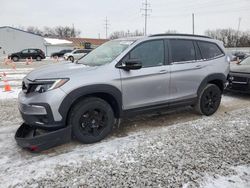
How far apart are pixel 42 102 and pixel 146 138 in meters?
1.89

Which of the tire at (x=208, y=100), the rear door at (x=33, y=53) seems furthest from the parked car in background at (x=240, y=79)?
the rear door at (x=33, y=53)

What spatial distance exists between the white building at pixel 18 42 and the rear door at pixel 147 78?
51896 mm

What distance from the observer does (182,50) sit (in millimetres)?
5066

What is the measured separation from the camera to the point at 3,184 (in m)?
2.93

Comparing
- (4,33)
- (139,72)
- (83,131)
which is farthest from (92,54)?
(4,33)

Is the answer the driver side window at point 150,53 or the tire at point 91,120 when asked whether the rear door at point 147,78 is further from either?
the tire at point 91,120

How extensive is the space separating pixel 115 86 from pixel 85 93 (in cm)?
55

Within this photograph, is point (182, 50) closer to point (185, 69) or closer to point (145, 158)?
point (185, 69)

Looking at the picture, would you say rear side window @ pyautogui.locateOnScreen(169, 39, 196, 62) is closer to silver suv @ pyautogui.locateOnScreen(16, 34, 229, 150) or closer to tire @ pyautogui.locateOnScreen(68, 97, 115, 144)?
silver suv @ pyautogui.locateOnScreen(16, 34, 229, 150)

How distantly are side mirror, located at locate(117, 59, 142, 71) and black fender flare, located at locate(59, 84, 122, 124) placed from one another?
40cm

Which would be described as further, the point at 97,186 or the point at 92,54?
the point at 92,54

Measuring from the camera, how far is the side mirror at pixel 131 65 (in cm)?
408

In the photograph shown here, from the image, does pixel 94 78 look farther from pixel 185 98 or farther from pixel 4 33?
pixel 4 33

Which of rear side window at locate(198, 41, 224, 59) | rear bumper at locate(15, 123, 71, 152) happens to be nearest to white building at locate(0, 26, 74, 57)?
rear side window at locate(198, 41, 224, 59)
